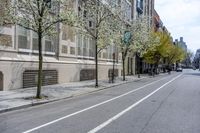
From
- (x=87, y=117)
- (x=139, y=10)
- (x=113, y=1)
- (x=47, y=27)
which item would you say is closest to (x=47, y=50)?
(x=113, y=1)

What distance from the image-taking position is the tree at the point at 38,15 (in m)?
Answer: 19.3

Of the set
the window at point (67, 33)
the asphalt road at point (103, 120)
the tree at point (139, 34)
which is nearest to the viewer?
the asphalt road at point (103, 120)

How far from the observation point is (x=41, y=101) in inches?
742

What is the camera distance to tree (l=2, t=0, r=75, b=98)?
19.3 meters

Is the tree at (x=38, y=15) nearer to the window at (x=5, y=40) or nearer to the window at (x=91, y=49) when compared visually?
the window at (x=5, y=40)

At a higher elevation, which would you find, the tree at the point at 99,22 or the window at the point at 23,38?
the tree at the point at 99,22

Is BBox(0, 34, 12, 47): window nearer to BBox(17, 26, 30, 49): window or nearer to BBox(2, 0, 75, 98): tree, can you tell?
BBox(17, 26, 30, 49): window

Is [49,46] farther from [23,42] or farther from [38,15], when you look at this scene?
[38,15]

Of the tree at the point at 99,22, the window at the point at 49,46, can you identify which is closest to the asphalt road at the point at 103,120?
the window at the point at 49,46

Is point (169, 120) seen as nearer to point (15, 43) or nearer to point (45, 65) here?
point (15, 43)

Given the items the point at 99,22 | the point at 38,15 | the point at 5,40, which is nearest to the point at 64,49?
the point at 99,22

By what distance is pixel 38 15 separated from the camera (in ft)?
63.9

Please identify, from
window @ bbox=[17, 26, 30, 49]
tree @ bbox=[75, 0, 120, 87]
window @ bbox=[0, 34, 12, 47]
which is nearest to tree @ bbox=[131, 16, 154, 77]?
tree @ bbox=[75, 0, 120, 87]

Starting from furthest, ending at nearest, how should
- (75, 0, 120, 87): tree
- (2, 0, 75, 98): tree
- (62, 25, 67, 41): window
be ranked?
(62, 25, 67, 41): window → (75, 0, 120, 87): tree → (2, 0, 75, 98): tree
